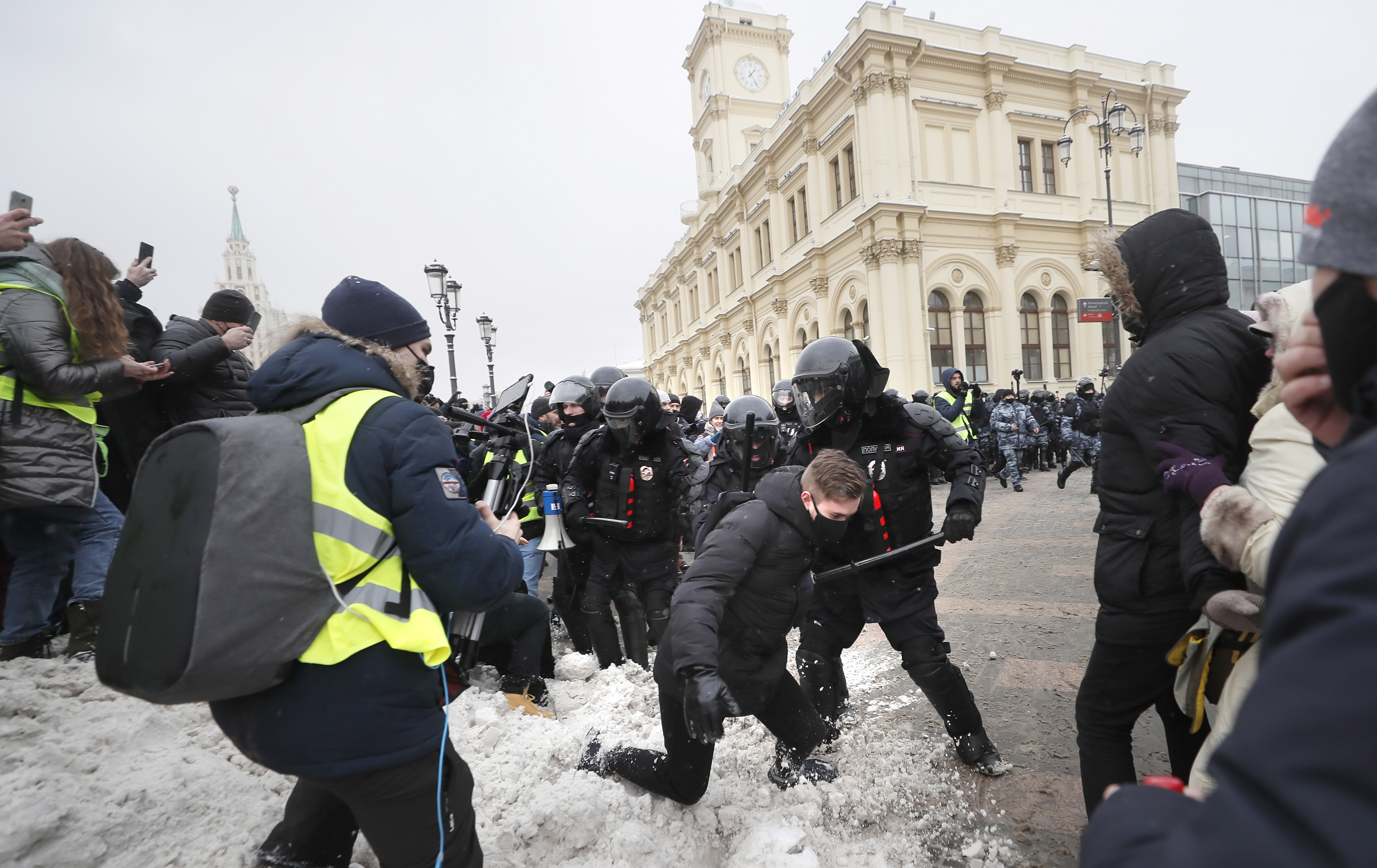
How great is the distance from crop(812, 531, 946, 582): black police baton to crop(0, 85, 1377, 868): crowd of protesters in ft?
2.73

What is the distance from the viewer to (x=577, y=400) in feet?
17.8

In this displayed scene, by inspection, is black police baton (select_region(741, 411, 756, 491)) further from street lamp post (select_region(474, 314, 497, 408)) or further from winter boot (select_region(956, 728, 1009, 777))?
street lamp post (select_region(474, 314, 497, 408))

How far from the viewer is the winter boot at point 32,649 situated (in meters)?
3.17

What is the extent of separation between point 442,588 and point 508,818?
1.47 metres

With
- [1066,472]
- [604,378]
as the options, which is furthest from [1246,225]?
[604,378]

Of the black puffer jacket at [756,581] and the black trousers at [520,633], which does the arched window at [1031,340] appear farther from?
the black puffer jacket at [756,581]

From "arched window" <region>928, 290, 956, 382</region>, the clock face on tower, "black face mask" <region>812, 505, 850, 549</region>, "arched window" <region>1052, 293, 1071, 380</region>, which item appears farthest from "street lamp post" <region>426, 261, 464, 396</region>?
the clock face on tower

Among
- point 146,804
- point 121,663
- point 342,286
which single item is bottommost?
point 146,804

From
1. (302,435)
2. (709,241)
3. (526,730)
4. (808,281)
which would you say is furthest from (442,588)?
(709,241)

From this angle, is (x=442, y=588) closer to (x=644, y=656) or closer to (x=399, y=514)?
(x=399, y=514)

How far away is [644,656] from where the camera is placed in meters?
4.71

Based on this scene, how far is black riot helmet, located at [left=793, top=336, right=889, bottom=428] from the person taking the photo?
3551 millimetres

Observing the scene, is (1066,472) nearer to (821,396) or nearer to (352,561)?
(821,396)

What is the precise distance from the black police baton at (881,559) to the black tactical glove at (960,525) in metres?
0.05
